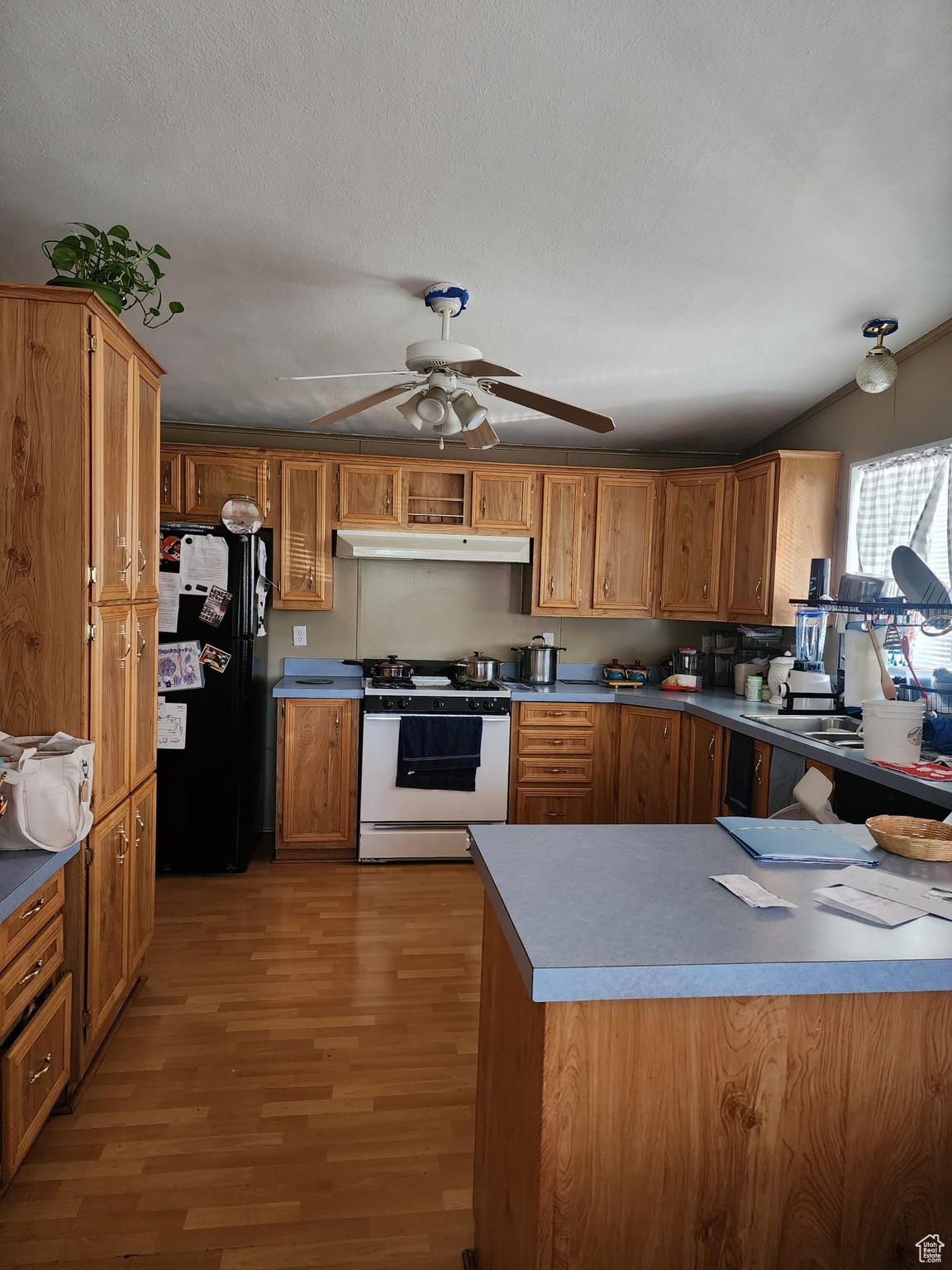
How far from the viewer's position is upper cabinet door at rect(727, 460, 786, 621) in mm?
4098

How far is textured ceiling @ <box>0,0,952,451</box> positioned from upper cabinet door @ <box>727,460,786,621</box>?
834 millimetres

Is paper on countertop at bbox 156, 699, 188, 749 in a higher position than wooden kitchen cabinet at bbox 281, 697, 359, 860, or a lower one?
higher

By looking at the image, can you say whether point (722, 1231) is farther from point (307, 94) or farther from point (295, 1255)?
point (307, 94)

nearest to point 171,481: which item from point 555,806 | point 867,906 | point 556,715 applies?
point 556,715

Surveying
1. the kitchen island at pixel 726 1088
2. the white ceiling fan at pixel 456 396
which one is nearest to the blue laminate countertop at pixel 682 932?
the kitchen island at pixel 726 1088

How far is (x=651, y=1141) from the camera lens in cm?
122

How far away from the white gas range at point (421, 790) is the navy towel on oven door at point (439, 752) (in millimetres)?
36

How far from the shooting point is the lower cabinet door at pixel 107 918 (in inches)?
89.0

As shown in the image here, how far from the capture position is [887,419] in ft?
11.8

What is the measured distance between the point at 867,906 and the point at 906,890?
0.15m

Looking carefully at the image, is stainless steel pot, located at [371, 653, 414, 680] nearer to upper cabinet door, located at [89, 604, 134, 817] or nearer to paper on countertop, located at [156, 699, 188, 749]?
paper on countertop, located at [156, 699, 188, 749]

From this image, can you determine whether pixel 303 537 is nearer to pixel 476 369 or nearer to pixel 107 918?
pixel 476 369

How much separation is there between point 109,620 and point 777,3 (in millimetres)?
2215

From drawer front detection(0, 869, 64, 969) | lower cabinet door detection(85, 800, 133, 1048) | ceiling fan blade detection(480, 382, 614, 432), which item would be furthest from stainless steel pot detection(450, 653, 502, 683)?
drawer front detection(0, 869, 64, 969)
